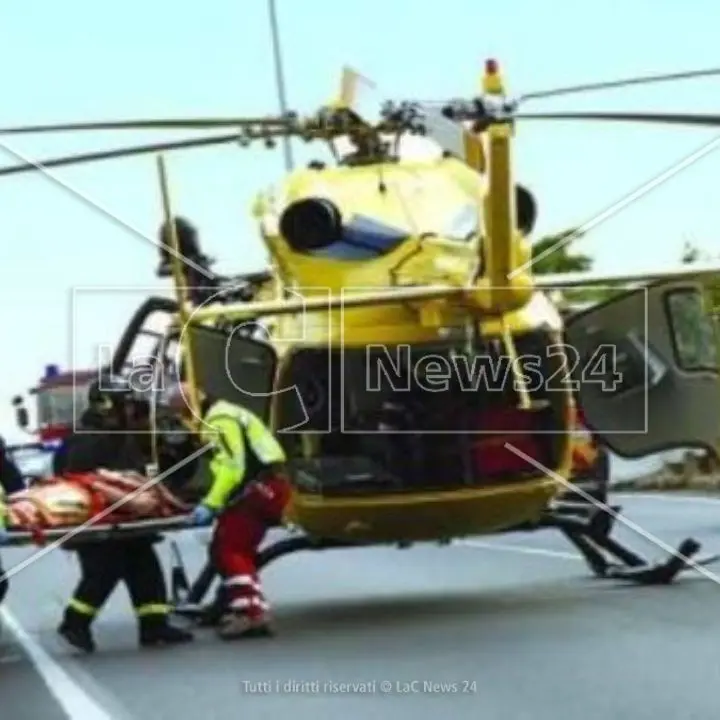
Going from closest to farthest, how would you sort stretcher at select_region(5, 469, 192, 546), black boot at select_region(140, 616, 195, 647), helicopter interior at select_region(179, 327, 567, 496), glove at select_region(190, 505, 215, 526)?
stretcher at select_region(5, 469, 192, 546) < glove at select_region(190, 505, 215, 526) < black boot at select_region(140, 616, 195, 647) < helicopter interior at select_region(179, 327, 567, 496)

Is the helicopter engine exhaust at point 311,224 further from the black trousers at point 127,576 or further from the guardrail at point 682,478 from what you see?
the guardrail at point 682,478

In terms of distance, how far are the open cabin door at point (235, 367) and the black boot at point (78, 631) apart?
1615 mm

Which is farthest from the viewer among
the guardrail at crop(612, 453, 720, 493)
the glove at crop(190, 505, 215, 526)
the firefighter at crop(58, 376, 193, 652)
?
the guardrail at crop(612, 453, 720, 493)

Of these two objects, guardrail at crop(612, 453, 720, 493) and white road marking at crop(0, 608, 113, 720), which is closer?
white road marking at crop(0, 608, 113, 720)

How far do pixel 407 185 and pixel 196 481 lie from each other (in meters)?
2.39

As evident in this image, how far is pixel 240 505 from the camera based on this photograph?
1291 centimetres

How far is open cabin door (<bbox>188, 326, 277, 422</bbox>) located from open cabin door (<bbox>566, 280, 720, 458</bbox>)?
1.99 m

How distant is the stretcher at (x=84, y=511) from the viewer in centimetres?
1228

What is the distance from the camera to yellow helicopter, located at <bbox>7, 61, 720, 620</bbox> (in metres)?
13.1

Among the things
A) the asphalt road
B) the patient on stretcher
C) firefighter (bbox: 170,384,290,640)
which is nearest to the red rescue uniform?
firefighter (bbox: 170,384,290,640)

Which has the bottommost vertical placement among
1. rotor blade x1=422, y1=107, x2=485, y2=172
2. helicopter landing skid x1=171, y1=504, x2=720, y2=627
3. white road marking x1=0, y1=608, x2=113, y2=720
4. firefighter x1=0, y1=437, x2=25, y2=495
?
white road marking x1=0, y1=608, x2=113, y2=720

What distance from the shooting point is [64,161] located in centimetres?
1207

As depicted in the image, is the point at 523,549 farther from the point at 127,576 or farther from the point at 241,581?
the point at 241,581

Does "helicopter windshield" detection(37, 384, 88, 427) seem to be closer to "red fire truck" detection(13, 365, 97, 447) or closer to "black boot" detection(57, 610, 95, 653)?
"red fire truck" detection(13, 365, 97, 447)
